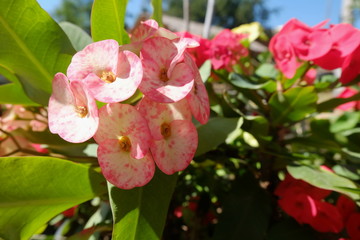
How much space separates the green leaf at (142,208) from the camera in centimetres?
45

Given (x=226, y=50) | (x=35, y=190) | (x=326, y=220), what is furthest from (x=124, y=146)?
(x=226, y=50)

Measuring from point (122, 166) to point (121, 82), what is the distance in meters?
Result: 0.11

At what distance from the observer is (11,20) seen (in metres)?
0.48

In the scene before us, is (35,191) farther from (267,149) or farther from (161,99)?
(267,149)

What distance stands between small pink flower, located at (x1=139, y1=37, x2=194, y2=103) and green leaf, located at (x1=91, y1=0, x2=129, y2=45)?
105 mm

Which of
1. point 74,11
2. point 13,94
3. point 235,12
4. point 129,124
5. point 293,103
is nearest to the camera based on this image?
point 129,124

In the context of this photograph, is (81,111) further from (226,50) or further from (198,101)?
(226,50)

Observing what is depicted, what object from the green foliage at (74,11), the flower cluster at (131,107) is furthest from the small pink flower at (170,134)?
the green foliage at (74,11)

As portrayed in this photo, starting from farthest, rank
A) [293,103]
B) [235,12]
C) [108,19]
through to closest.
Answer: [235,12] → [293,103] → [108,19]

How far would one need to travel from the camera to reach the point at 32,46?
515mm

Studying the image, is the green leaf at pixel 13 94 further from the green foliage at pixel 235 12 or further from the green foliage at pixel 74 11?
the green foliage at pixel 235 12

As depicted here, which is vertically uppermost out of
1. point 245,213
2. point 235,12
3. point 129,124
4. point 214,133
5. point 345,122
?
point 129,124

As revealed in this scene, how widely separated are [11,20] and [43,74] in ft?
0.30

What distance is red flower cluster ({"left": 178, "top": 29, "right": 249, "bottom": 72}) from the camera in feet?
2.94
